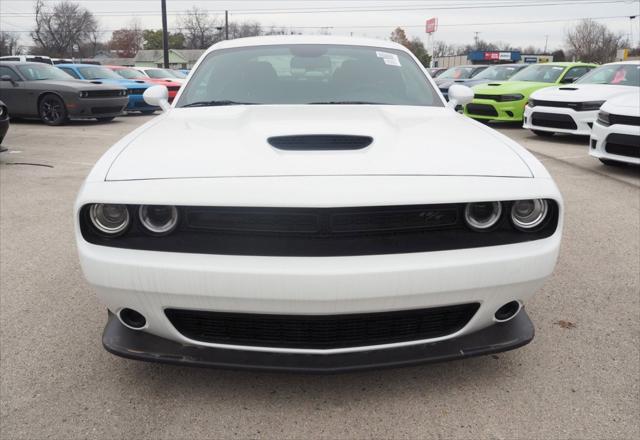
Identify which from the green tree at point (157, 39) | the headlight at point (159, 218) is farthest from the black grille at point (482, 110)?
the green tree at point (157, 39)

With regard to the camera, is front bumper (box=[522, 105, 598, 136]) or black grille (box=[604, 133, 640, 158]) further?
front bumper (box=[522, 105, 598, 136])

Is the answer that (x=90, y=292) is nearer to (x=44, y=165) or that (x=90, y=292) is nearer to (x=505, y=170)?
(x=505, y=170)

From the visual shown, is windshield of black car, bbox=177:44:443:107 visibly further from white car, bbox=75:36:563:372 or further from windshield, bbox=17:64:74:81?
windshield, bbox=17:64:74:81

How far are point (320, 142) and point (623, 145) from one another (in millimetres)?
5462

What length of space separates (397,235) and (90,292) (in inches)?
81.2

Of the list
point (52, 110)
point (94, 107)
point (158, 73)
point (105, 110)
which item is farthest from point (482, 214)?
Result: point (158, 73)

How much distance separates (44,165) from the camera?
24.0 ft

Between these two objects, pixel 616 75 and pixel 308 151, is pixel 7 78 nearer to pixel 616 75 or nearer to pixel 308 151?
pixel 308 151

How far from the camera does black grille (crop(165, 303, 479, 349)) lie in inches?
74.9

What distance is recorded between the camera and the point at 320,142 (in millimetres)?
2121

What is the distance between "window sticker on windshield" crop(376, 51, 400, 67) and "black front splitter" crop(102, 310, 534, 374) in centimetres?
192

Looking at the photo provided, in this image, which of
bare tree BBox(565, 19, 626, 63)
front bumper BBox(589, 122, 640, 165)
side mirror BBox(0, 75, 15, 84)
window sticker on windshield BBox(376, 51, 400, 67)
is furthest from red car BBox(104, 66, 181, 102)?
bare tree BBox(565, 19, 626, 63)

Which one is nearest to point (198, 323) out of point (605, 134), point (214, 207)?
point (214, 207)

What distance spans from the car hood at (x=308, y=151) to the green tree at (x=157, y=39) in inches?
4189
